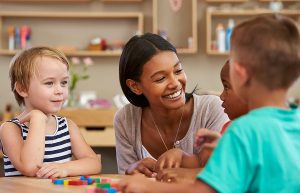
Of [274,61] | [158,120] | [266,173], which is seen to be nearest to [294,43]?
[274,61]

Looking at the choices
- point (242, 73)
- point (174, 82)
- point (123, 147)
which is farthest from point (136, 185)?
point (123, 147)

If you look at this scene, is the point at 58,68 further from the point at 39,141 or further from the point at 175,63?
the point at 175,63

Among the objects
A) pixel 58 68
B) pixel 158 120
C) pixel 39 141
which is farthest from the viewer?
pixel 158 120

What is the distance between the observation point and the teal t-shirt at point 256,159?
3.20ft

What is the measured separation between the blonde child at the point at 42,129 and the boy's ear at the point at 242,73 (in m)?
0.81

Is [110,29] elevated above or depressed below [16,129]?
above

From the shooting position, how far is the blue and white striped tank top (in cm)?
184

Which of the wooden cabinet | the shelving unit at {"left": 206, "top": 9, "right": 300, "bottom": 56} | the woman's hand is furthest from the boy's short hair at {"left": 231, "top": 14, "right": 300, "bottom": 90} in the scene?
the shelving unit at {"left": 206, "top": 9, "right": 300, "bottom": 56}

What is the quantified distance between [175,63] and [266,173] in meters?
1.02

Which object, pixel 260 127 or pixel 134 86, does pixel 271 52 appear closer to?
pixel 260 127

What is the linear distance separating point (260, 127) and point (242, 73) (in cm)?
11

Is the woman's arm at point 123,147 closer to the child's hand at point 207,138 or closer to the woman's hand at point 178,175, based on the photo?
the woman's hand at point 178,175

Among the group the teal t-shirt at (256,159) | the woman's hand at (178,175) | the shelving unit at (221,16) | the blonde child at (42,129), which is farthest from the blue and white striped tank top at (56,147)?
the shelving unit at (221,16)

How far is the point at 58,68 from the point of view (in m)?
1.92
